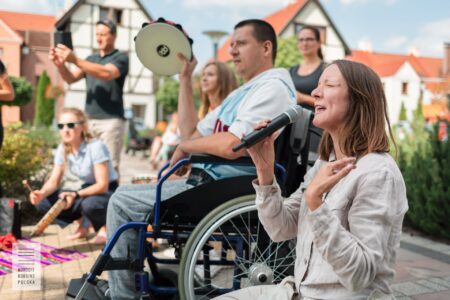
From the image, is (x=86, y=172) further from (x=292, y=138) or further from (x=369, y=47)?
(x=369, y=47)

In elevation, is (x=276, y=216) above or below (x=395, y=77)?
below

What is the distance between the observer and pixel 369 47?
165 feet

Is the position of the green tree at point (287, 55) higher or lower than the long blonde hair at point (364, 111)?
higher

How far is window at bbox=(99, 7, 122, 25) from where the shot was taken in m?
32.0

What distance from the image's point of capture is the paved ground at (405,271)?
3193mm

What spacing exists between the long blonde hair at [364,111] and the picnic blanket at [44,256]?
2.92m

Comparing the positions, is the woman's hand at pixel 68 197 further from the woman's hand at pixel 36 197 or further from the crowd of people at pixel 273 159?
the woman's hand at pixel 36 197

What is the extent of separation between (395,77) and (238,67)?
1674 inches

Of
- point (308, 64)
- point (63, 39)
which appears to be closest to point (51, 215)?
point (63, 39)

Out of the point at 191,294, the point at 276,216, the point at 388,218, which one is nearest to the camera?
the point at 388,218

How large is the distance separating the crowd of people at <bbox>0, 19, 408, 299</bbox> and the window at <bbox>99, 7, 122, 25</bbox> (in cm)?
2840

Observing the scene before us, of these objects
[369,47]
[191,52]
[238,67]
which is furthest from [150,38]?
[369,47]

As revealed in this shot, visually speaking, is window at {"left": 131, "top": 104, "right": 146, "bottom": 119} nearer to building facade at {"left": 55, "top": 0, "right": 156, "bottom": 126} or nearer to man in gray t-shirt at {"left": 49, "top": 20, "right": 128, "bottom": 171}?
building facade at {"left": 55, "top": 0, "right": 156, "bottom": 126}

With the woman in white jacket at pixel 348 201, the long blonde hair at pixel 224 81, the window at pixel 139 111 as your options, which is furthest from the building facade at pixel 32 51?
the woman in white jacket at pixel 348 201
